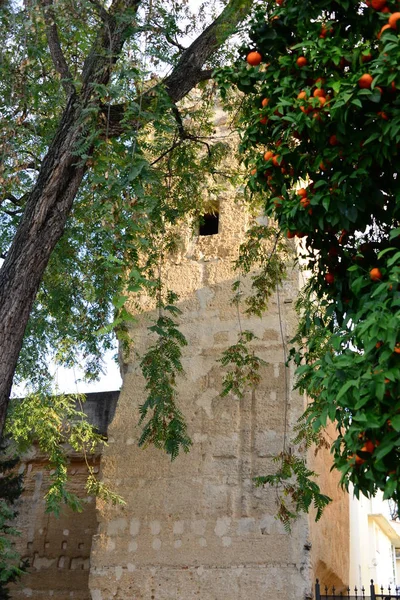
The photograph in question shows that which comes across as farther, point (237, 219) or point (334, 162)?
point (237, 219)

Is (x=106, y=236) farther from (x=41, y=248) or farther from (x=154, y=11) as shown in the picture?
(x=154, y=11)

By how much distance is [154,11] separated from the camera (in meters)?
7.23

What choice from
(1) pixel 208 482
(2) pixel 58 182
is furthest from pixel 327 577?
(2) pixel 58 182

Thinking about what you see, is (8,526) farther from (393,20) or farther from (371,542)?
(371,542)

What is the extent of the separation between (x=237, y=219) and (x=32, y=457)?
3.50 metres

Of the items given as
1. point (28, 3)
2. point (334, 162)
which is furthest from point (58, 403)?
point (334, 162)

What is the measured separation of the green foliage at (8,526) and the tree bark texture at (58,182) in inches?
118

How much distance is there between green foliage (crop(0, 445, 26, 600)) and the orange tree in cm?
452

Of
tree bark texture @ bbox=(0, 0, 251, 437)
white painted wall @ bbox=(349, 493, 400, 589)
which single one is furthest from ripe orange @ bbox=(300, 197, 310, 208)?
white painted wall @ bbox=(349, 493, 400, 589)

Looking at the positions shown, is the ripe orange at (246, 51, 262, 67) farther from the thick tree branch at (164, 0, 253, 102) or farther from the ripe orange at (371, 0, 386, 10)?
the thick tree branch at (164, 0, 253, 102)

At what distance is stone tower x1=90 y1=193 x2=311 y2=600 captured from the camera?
24.4 feet

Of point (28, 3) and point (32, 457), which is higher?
point (28, 3)

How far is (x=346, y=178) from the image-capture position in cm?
436

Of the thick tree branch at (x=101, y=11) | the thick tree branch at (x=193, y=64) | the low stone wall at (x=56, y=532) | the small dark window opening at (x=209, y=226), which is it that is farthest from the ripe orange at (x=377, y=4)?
the low stone wall at (x=56, y=532)
